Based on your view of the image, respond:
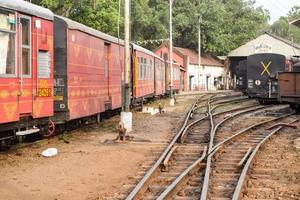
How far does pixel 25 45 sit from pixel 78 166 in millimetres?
2652

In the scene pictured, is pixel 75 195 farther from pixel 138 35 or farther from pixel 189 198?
pixel 138 35

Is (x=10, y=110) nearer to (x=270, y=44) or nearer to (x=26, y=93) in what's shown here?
(x=26, y=93)

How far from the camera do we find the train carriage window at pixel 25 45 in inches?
424

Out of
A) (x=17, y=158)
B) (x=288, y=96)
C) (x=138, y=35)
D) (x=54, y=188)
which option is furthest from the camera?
(x=138, y=35)

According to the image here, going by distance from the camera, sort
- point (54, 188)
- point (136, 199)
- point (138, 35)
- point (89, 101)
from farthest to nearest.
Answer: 1. point (138, 35)
2. point (89, 101)
3. point (54, 188)
4. point (136, 199)

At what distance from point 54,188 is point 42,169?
1.59 meters

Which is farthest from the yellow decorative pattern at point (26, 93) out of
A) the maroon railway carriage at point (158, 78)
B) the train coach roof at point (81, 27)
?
the maroon railway carriage at point (158, 78)

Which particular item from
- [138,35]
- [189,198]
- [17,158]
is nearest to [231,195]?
[189,198]

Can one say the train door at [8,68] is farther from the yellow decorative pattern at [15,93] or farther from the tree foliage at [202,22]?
the tree foliage at [202,22]

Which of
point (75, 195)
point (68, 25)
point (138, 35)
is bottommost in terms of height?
point (75, 195)

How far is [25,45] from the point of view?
10844 mm

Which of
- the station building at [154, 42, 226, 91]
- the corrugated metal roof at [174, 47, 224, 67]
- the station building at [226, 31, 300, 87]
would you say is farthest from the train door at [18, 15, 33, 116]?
the station building at [226, 31, 300, 87]

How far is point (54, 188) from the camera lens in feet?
27.3

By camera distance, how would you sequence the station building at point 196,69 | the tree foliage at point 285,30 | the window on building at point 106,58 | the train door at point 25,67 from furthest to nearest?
1. the tree foliage at point 285,30
2. the station building at point 196,69
3. the window on building at point 106,58
4. the train door at point 25,67
